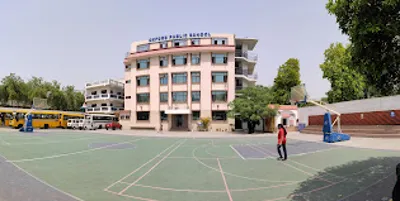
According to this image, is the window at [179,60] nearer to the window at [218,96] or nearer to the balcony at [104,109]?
the window at [218,96]

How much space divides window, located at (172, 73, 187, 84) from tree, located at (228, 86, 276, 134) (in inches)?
421

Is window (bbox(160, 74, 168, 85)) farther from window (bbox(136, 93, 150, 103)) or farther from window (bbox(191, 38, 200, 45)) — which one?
window (bbox(191, 38, 200, 45))

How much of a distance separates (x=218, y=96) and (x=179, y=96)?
6.71 meters

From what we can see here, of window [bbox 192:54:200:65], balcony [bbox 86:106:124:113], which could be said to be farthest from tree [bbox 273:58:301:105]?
balcony [bbox 86:106:124:113]

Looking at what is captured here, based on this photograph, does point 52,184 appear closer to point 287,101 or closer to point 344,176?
point 344,176

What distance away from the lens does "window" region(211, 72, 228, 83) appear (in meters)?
36.4

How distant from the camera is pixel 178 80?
124 feet

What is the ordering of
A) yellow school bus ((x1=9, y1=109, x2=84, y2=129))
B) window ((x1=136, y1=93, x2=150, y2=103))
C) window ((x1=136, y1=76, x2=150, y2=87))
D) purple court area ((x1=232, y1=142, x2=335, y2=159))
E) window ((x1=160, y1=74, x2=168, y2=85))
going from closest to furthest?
purple court area ((x1=232, y1=142, x2=335, y2=159)) < yellow school bus ((x1=9, y1=109, x2=84, y2=129)) < window ((x1=160, y1=74, x2=168, y2=85)) < window ((x1=136, y1=93, x2=150, y2=103)) < window ((x1=136, y1=76, x2=150, y2=87))

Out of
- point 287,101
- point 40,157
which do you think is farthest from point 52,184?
point 287,101

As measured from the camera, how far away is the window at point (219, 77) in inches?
1433

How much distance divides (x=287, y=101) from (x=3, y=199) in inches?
1761

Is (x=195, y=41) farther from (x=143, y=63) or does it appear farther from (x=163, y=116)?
(x=163, y=116)

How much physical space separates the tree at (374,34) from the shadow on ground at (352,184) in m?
2.67

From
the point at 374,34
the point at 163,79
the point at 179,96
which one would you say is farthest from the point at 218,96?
the point at 374,34
